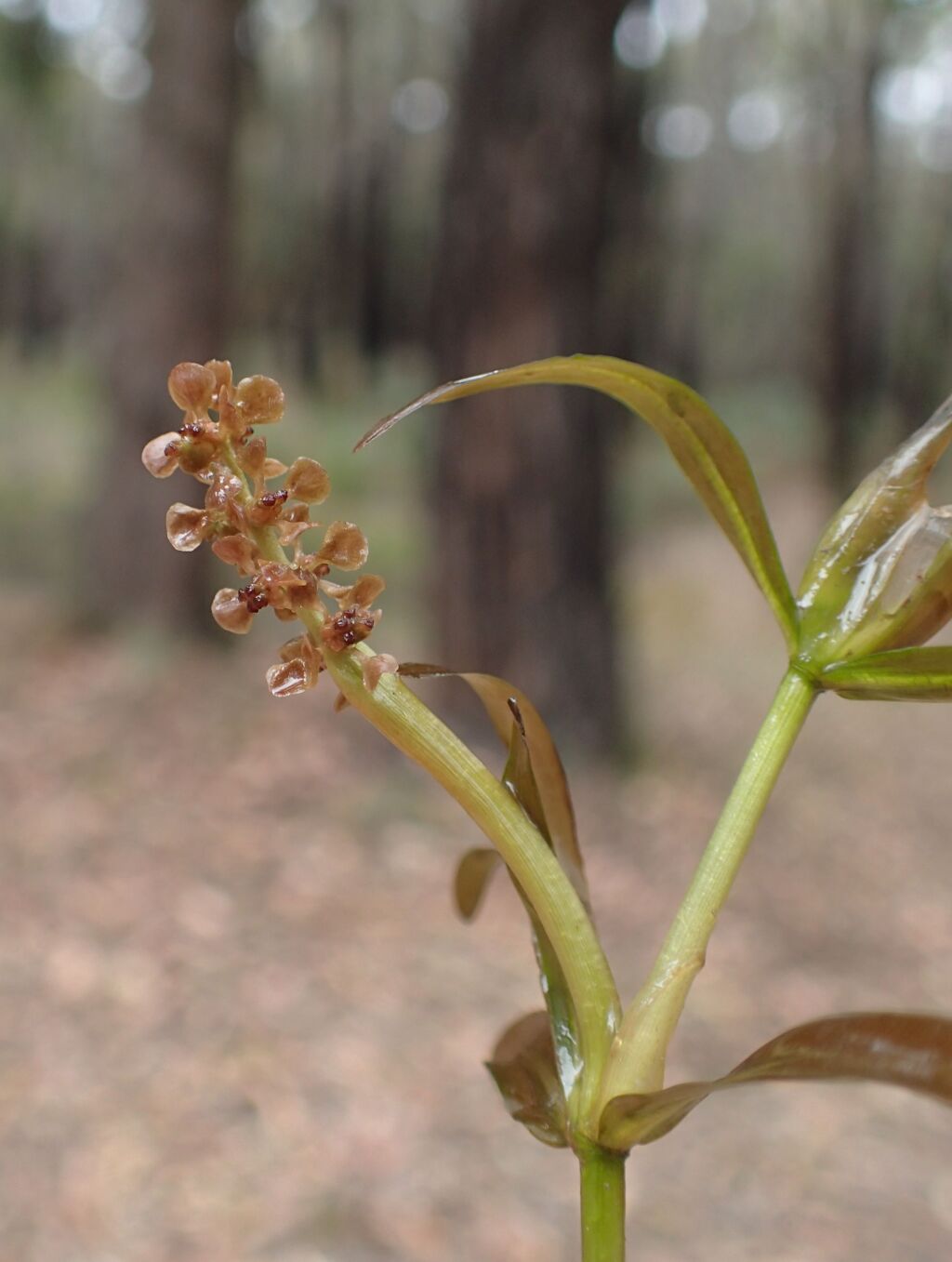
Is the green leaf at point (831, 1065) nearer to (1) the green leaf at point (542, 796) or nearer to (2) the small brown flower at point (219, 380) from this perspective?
(1) the green leaf at point (542, 796)

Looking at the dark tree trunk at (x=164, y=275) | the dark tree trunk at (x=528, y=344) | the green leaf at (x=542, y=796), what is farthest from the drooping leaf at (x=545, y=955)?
the dark tree trunk at (x=164, y=275)

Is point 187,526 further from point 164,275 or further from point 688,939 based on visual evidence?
point 164,275

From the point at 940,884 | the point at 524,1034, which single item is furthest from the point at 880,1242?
the point at 524,1034

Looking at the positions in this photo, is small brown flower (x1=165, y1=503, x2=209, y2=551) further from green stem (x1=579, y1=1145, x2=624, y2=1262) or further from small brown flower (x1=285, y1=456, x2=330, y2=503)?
green stem (x1=579, y1=1145, x2=624, y2=1262)

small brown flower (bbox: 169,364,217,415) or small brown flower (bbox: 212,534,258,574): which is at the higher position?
small brown flower (bbox: 169,364,217,415)

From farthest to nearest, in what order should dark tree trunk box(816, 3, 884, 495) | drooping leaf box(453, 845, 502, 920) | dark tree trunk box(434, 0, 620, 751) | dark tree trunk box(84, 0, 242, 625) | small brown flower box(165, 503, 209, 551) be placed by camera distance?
dark tree trunk box(816, 3, 884, 495), dark tree trunk box(84, 0, 242, 625), dark tree trunk box(434, 0, 620, 751), drooping leaf box(453, 845, 502, 920), small brown flower box(165, 503, 209, 551)

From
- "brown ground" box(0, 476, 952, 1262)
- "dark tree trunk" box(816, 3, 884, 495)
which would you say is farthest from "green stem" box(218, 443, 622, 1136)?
"dark tree trunk" box(816, 3, 884, 495)
